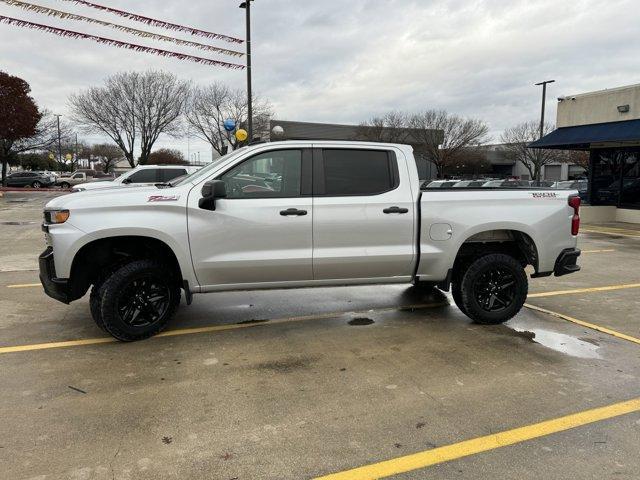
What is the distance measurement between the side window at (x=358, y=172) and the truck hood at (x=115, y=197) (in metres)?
1.46

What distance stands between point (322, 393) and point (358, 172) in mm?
2370

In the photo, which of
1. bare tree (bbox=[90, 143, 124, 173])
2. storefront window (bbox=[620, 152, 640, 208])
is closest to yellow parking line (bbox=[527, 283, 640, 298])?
storefront window (bbox=[620, 152, 640, 208])

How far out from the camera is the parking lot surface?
9.66 ft

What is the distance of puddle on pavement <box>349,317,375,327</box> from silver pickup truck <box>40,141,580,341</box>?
23.1 inches

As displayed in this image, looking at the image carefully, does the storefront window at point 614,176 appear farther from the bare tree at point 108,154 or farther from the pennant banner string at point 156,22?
the bare tree at point 108,154

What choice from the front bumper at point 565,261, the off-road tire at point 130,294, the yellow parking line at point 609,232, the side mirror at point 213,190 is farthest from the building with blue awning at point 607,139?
the off-road tire at point 130,294

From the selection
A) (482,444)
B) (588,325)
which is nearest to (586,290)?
(588,325)

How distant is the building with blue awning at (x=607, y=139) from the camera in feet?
52.2

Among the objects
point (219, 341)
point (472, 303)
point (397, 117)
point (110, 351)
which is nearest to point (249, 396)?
point (219, 341)

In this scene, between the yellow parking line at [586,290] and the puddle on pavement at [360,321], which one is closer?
the puddle on pavement at [360,321]

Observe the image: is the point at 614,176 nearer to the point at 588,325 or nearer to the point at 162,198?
the point at 588,325

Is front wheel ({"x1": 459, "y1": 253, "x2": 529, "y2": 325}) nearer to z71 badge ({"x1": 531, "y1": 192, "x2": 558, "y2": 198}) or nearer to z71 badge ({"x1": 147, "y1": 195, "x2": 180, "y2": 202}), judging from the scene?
z71 badge ({"x1": 531, "y1": 192, "x2": 558, "y2": 198})

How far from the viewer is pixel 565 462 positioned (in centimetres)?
293

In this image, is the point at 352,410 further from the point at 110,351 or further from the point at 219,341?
the point at 110,351
